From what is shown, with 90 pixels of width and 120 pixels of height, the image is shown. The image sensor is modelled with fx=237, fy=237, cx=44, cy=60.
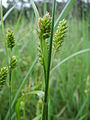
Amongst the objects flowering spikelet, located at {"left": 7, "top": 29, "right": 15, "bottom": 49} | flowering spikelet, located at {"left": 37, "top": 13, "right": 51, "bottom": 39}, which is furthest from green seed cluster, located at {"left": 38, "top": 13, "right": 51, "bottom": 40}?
flowering spikelet, located at {"left": 7, "top": 29, "right": 15, "bottom": 49}

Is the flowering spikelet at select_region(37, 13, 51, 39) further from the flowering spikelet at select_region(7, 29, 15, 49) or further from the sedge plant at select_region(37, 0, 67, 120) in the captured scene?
the flowering spikelet at select_region(7, 29, 15, 49)

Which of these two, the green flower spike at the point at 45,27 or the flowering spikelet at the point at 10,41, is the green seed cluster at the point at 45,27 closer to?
the green flower spike at the point at 45,27

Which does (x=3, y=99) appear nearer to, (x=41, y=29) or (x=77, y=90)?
(x=77, y=90)

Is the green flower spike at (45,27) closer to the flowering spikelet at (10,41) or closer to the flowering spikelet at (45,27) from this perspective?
the flowering spikelet at (45,27)

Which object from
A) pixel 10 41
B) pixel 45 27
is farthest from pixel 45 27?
pixel 10 41

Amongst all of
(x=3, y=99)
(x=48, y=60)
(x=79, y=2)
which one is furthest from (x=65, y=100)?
(x=48, y=60)

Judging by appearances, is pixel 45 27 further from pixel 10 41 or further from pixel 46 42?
pixel 10 41

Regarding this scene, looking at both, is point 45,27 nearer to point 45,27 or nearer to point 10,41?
point 45,27

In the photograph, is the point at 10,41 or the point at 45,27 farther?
the point at 10,41

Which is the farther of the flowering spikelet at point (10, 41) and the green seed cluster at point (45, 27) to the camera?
the flowering spikelet at point (10, 41)

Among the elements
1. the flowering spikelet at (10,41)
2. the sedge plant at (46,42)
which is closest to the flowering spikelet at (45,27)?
the sedge plant at (46,42)

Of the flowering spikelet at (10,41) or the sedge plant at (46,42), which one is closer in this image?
the sedge plant at (46,42)
